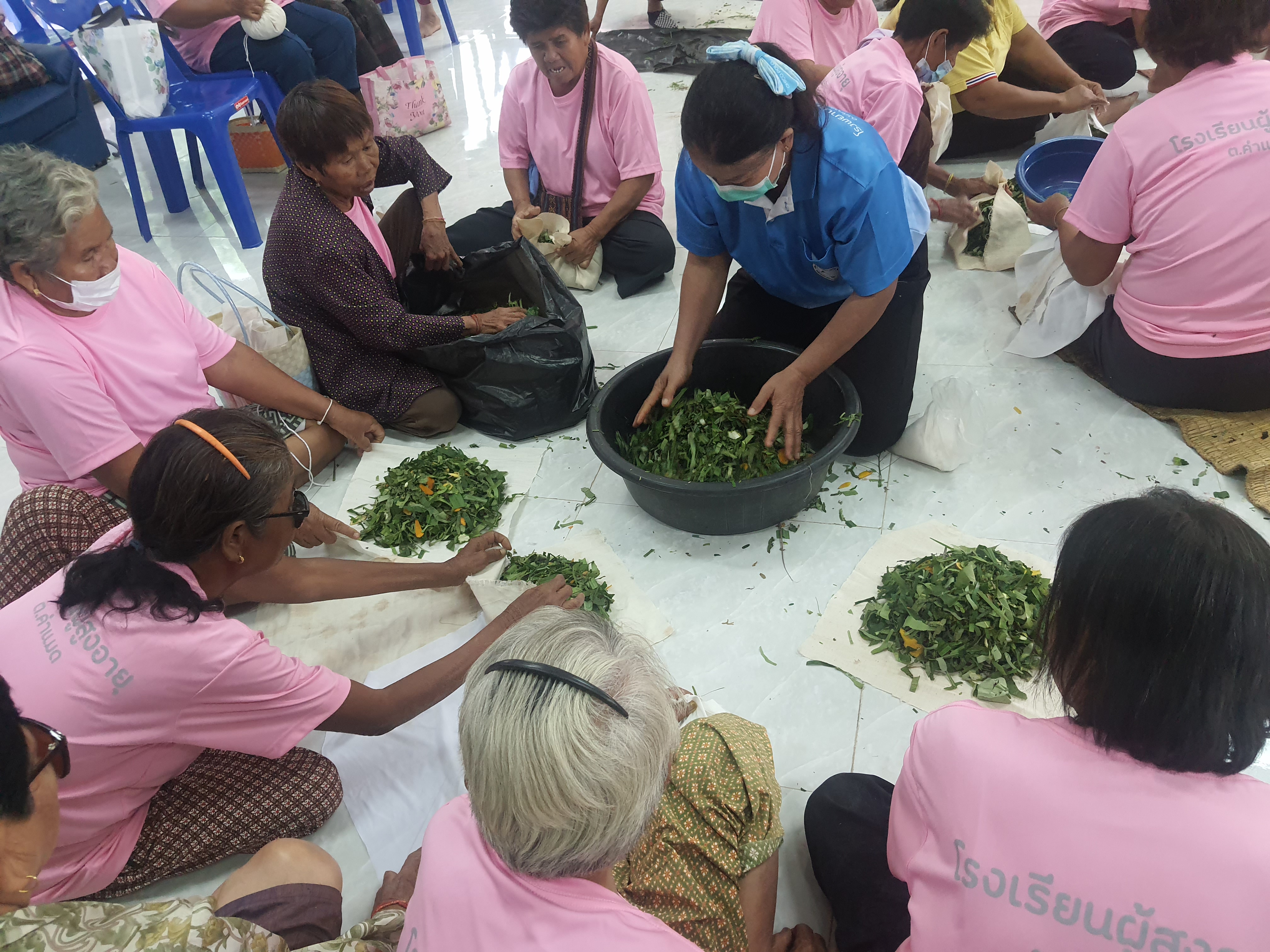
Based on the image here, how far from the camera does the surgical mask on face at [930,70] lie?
302cm

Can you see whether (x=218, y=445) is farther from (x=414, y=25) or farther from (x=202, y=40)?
(x=414, y=25)

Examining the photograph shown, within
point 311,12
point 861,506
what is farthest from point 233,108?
point 861,506

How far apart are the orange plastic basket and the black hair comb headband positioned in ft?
14.7

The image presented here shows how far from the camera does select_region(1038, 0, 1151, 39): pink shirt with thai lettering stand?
4215 mm

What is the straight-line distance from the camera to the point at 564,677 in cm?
105

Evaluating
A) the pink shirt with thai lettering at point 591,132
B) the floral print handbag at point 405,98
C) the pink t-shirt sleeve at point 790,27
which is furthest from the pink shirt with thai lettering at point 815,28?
the floral print handbag at point 405,98

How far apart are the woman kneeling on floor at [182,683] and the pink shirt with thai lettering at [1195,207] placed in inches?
85.9

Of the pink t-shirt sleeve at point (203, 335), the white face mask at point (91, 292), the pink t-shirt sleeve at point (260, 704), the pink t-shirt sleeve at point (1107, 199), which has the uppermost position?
the white face mask at point (91, 292)

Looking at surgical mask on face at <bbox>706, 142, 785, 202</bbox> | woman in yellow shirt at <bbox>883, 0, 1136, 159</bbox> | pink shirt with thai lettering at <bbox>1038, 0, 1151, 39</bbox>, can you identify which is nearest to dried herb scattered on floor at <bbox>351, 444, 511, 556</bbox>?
surgical mask on face at <bbox>706, 142, 785, 202</bbox>

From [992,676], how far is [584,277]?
7.65ft

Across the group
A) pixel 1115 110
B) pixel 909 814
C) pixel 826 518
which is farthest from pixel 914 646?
pixel 1115 110

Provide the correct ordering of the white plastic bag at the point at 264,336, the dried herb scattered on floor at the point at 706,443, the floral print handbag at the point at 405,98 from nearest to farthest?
the dried herb scattered on floor at the point at 706,443 → the white plastic bag at the point at 264,336 → the floral print handbag at the point at 405,98

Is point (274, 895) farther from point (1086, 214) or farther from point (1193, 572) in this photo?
point (1086, 214)

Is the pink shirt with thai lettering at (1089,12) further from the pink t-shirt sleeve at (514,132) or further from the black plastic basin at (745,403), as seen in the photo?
the black plastic basin at (745,403)
